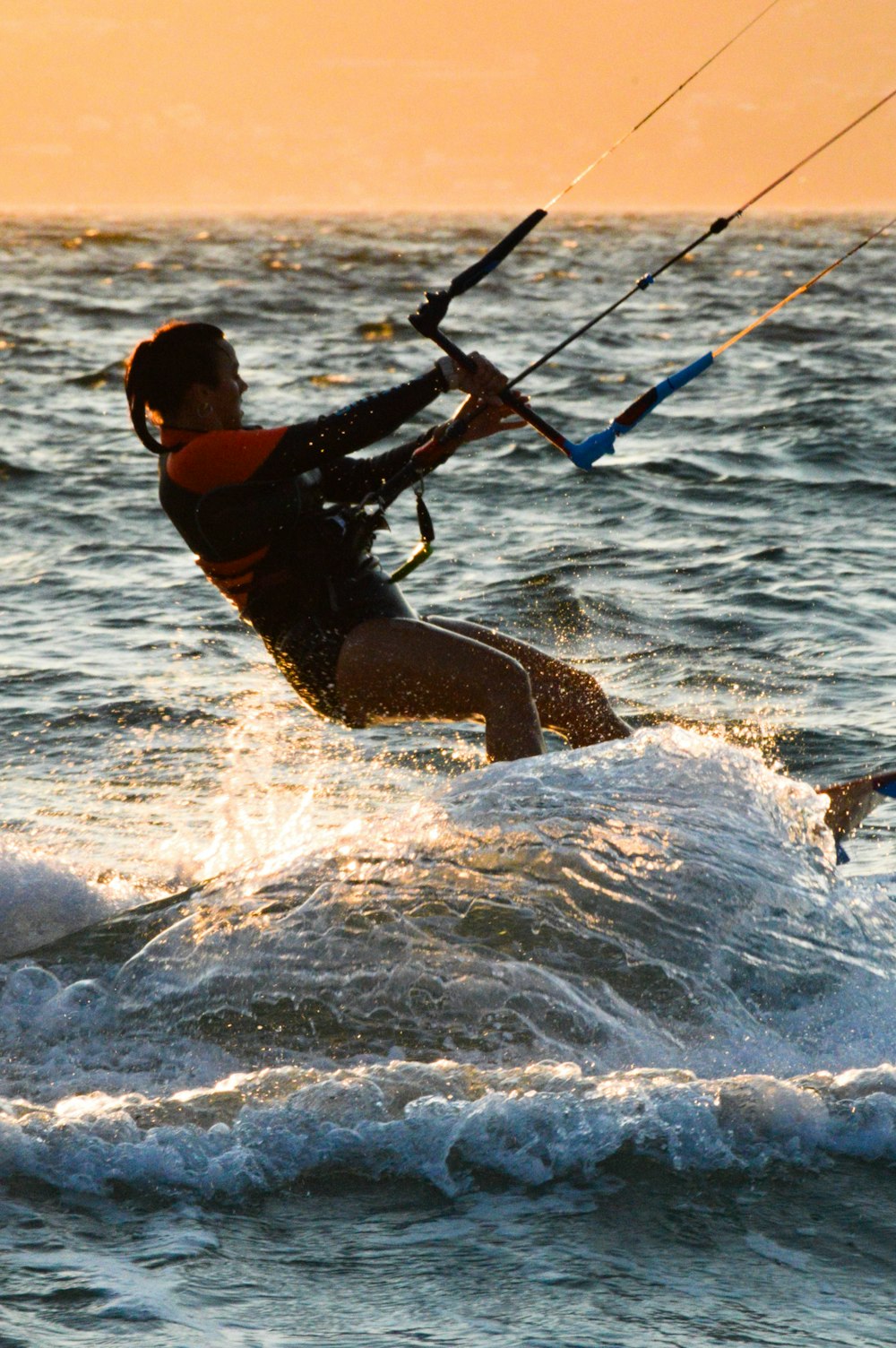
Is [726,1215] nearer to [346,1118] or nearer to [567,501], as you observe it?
[346,1118]

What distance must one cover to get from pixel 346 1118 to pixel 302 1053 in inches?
22.4

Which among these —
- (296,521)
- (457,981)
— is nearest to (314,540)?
(296,521)

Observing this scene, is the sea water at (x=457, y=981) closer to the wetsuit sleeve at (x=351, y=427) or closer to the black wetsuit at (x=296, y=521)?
the black wetsuit at (x=296, y=521)

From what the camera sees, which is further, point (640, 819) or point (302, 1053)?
point (640, 819)

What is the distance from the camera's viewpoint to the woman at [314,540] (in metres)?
5.15

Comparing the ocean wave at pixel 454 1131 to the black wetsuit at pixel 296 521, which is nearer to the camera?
the ocean wave at pixel 454 1131

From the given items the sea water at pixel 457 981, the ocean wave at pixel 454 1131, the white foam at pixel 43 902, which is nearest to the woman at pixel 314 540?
the sea water at pixel 457 981

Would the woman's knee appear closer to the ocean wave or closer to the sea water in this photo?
the sea water

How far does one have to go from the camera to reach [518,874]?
5.40 metres

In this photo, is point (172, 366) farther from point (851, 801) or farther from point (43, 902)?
point (851, 801)

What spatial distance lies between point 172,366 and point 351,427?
634 mm

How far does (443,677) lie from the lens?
17.4 feet

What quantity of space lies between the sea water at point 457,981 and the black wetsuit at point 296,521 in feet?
2.19

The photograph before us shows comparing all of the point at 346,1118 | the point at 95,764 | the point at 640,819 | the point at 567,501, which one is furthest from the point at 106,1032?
the point at 567,501
